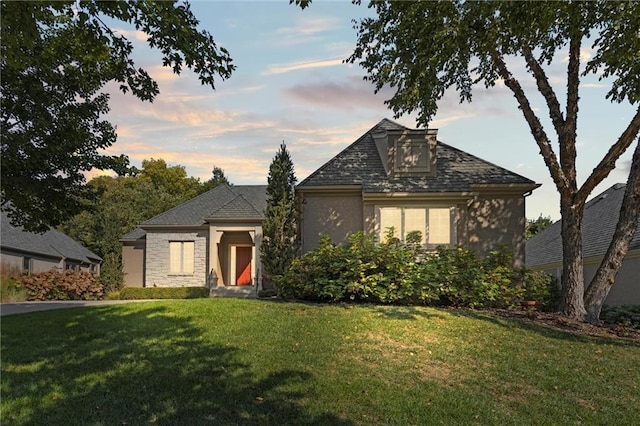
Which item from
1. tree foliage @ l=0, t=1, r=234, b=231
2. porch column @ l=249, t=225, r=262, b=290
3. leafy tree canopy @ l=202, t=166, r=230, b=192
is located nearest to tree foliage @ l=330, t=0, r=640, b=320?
tree foliage @ l=0, t=1, r=234, b=231

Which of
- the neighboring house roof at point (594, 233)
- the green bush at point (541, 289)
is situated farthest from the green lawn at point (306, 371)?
the neighboring house roof at point (594, 233)

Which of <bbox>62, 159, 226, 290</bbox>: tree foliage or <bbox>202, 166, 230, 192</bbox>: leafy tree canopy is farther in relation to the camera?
<bbox>202, 166, 230, 192</bbox>: leafy tree canopy

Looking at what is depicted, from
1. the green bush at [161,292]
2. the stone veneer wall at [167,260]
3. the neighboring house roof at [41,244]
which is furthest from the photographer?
the neighboring house roof at [41,244]

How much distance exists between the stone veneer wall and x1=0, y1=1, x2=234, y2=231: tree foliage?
11774 mm

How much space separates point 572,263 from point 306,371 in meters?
8.26

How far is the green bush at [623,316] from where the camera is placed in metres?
13.1

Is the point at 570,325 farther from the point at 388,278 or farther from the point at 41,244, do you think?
the point at 41,244

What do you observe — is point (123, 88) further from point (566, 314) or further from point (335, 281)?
point (566, 314)

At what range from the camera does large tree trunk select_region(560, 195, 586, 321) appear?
11547 millimetres

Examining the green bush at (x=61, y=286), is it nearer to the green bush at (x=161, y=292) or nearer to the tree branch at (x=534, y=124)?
the green bush at (x=161, y=292)

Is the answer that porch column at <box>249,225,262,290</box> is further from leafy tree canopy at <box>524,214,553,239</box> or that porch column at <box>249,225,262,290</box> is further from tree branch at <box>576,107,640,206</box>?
leafy tree canopy at <box>524,214,553,239</box>

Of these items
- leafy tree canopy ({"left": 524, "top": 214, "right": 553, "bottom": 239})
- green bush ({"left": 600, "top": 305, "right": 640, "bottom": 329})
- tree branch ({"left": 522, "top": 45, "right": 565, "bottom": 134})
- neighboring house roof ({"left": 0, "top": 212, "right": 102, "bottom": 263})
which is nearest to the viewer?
tree branch ({"left": 522, "top": 45, "right": 565, "bottom": 134})

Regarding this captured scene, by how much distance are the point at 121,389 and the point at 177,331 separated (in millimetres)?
2746

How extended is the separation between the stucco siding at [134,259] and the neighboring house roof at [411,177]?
1373cm
